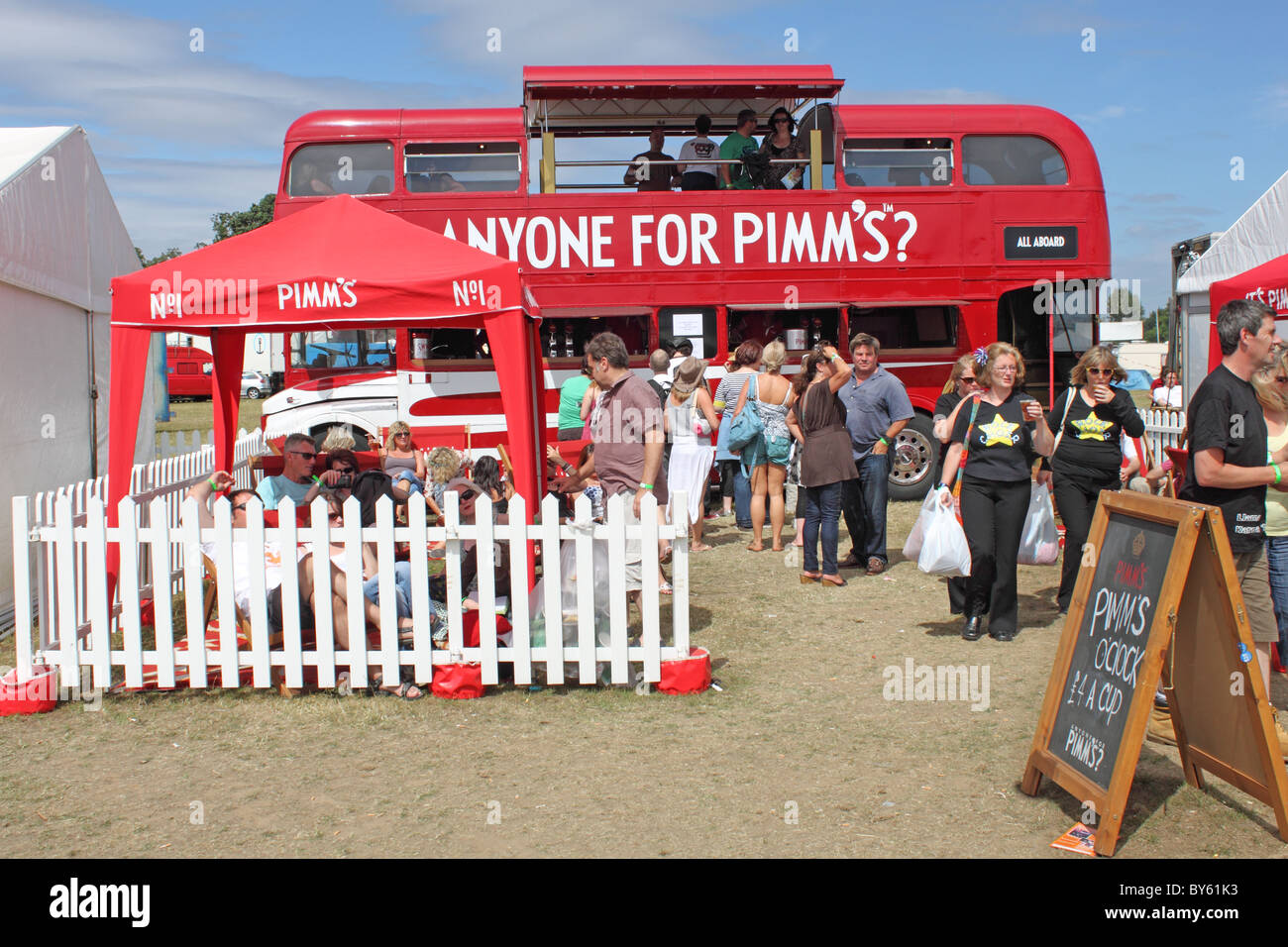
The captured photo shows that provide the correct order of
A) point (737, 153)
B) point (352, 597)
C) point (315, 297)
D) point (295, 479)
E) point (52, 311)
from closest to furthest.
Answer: point (352, 597), point (315, 297), point (295, 479), point (52, 311), point (737, 153)

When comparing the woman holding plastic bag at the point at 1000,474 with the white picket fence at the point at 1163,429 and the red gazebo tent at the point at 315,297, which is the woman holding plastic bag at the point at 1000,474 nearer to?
the red gazebo tent at the point at 315,297

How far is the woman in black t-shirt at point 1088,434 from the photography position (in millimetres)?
6293

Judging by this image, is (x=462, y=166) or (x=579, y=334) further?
(x=579, y=334)

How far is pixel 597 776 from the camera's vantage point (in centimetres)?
434

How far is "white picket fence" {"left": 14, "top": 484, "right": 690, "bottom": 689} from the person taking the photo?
5223 millimetres

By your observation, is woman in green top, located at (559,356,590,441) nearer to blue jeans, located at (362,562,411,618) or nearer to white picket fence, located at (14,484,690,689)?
blue jeans, located at (362,562,411,618)

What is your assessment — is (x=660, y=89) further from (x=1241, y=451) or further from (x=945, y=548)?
(x=1241, y=451)

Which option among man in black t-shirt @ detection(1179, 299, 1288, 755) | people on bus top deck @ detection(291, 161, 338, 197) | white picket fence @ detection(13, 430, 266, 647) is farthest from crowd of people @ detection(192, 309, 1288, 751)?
people on bus top deck @ detection(291, 161, 338, 197)

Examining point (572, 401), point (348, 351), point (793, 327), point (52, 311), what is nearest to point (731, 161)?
point (793, 327)

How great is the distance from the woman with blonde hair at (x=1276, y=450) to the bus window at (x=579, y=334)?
7.45 meters

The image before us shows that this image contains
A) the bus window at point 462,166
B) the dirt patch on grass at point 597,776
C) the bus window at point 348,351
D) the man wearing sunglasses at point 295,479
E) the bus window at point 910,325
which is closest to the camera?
the dirt patch on grass at point 597,776

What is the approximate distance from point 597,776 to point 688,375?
5.01 meters

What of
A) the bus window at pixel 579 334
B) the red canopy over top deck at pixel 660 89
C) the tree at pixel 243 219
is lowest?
the bus window at pixel 579 334

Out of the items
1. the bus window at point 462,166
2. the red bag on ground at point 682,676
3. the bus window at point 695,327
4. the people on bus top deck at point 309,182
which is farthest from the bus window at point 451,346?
the red bag on ground at point 682,676
